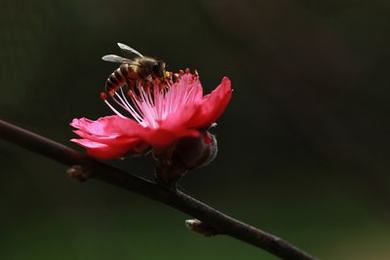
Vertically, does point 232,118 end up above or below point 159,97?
below

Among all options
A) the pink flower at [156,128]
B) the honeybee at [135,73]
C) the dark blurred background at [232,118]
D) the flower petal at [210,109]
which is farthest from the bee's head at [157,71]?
the dark blurred background at [232,118]

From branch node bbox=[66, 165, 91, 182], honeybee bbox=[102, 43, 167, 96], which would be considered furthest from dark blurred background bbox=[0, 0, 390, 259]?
branch node bbox=[66, 165, 91, 182]

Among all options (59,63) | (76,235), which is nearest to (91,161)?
(59,63)

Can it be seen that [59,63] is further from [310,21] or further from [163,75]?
[163,75]

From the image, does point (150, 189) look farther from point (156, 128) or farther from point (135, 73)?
point (135, 73)

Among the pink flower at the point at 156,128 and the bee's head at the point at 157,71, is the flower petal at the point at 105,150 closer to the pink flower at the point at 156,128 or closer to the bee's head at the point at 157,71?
the pink flower at the point at 156,128

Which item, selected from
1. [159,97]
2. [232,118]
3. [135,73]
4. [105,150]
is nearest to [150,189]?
[105,150]
